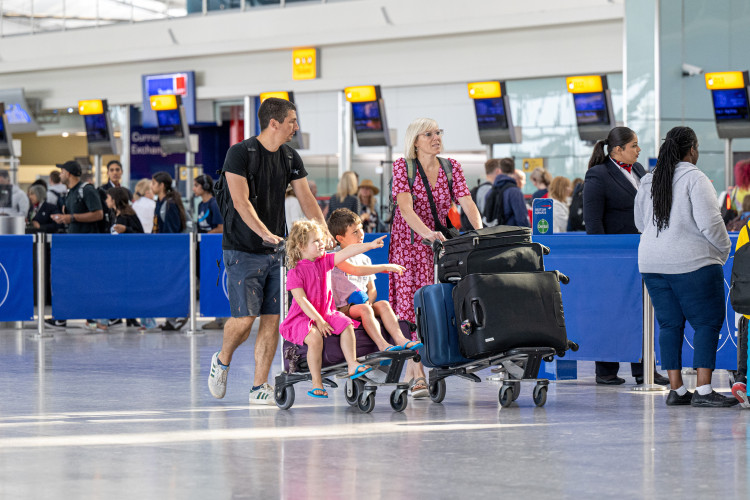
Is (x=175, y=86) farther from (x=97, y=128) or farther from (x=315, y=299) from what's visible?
(x=315, y=299)

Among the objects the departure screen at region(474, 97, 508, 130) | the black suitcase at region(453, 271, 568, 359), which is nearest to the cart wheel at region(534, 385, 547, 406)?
the black suitcase at region(453, 271, 568, 359)

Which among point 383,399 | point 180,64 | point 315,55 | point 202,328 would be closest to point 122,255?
point 202,328

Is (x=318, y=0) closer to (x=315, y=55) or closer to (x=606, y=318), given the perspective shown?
(x=315, y=55)

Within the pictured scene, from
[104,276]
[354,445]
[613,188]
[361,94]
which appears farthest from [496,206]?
[354,445]

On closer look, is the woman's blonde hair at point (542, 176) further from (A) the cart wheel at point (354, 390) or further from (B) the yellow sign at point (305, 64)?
(B) the yellow sign at point (305, 64)

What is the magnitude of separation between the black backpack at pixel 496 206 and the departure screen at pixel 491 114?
15.9ft

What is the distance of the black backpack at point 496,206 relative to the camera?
37.6ft

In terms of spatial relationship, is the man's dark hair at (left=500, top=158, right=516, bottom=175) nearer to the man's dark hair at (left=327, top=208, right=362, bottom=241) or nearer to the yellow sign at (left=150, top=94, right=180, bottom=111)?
the man's dark hair at (left=327, top=208, right=362, bottom=241)

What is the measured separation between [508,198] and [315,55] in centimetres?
1190

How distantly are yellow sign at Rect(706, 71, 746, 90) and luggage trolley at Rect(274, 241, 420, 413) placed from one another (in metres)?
9.72

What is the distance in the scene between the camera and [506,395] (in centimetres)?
646

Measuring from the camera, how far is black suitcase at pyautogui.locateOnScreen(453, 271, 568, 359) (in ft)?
20.3

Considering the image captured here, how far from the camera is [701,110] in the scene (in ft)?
57.8

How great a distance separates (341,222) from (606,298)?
1.83m
